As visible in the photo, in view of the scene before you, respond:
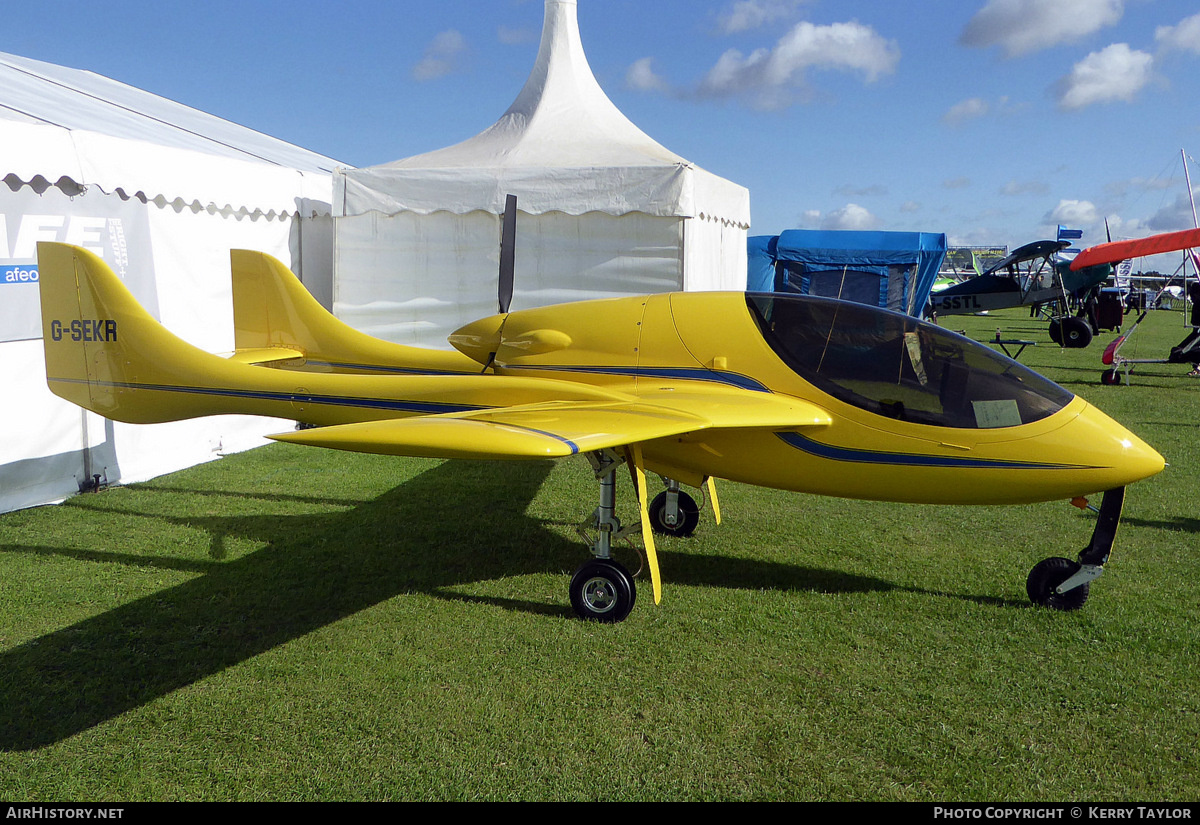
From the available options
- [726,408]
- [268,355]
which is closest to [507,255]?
[268,355]

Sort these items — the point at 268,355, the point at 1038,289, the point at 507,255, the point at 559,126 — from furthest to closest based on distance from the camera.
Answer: the point at 1038,289
the point at 559,126
the point at 268,355
the point at 507,255

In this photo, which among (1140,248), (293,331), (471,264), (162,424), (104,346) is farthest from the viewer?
(1140,248)

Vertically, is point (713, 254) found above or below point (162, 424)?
above

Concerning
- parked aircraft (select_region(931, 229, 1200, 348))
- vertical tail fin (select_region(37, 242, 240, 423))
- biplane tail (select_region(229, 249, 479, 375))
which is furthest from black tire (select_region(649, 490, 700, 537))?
parked aircraft (select_region(931, 229, 1200, 348))

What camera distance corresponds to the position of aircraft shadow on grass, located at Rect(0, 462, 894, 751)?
4.02 m

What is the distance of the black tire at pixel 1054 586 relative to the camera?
490 centimetres

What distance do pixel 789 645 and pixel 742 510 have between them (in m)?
2.72

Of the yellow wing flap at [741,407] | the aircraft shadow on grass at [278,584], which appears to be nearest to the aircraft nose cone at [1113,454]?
the yellow wing flap at [741,407]

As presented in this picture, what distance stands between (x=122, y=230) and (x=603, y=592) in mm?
6285

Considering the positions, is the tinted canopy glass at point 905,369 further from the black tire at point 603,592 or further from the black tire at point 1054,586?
the black tire at point 603,592

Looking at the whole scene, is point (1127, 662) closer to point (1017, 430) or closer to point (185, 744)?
point (1017, 430)

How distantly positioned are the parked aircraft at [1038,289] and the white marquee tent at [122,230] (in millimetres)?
20022

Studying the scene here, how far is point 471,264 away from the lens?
1007 cm

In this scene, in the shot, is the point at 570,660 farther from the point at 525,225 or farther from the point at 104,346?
the point at 525,225
